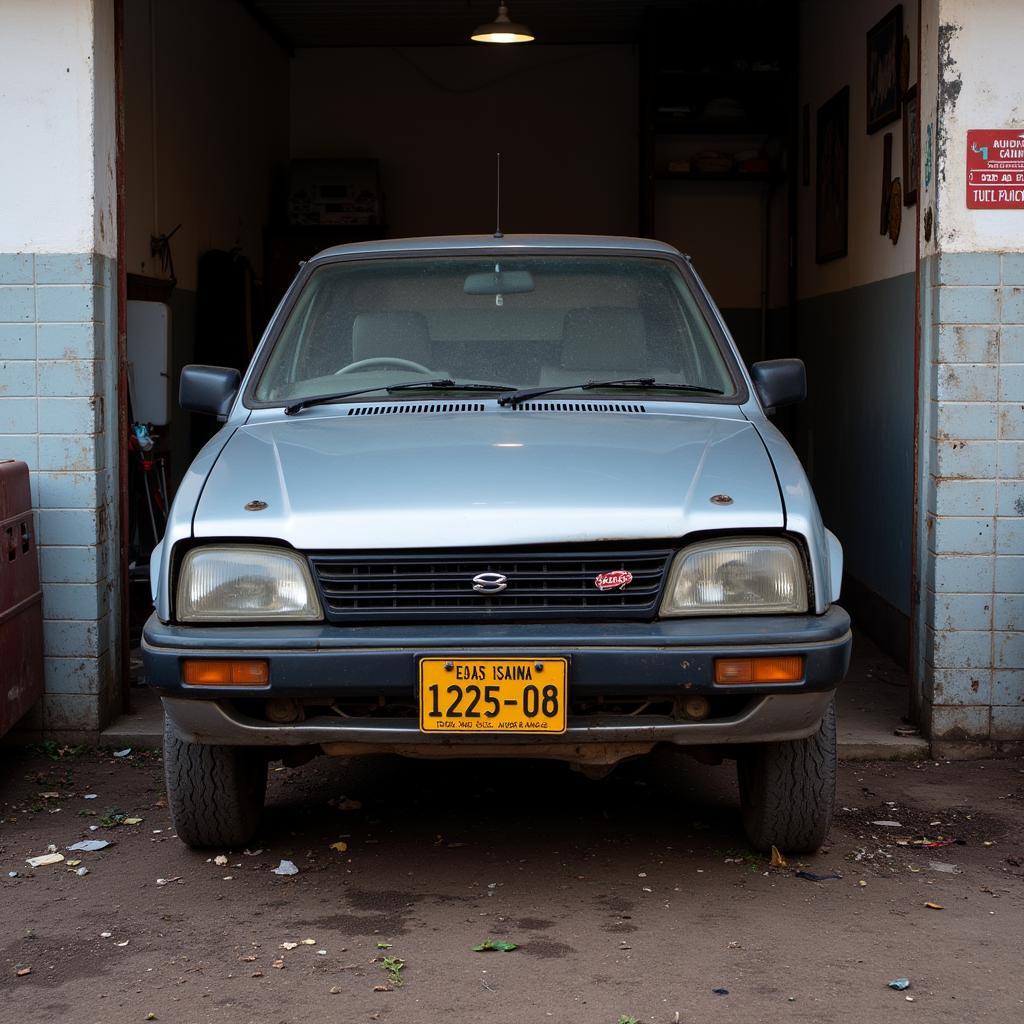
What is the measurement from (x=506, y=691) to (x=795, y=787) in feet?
3.15

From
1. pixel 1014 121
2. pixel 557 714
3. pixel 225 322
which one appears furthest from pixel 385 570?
pixel 225 322

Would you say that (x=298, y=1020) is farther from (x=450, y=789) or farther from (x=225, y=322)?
(x=225, y=322)

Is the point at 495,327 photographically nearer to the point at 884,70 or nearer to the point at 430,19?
the point at 884,70

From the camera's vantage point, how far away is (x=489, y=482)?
357 cm

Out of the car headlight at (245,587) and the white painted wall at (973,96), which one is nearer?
the car headlight at (245,587)

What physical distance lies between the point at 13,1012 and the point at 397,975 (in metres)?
0.82

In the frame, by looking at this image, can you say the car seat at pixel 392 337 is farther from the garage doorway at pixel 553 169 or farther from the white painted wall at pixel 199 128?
the white painted wall at pixel 199 128

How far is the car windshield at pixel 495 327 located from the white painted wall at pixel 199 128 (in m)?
4.20

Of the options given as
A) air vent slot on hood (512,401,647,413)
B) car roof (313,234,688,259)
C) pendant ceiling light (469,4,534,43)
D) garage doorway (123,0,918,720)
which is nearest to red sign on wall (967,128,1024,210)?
car roof (313,234,688,259)

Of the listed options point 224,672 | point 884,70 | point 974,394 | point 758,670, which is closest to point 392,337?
point 224,672

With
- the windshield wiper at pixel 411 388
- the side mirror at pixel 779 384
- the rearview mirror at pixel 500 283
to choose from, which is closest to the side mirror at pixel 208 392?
the windshield wiper at pixel 411 388

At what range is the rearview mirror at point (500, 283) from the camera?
15.0 feet

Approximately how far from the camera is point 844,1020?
3014 millimetres

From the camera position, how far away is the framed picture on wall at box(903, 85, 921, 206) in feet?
22.3
